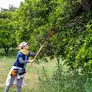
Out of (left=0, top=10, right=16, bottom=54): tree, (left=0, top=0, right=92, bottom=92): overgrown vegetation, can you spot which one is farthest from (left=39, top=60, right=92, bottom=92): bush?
(left=0, top=10, right=16, bottom=54): tree

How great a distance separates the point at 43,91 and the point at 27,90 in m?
1.96

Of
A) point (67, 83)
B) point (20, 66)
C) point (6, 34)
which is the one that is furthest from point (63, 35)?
point (6, 34)

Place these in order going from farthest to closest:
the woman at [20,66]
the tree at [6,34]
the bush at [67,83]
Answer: the tree at [6,34] → the woman at [20,66] → the bush at [67,83]

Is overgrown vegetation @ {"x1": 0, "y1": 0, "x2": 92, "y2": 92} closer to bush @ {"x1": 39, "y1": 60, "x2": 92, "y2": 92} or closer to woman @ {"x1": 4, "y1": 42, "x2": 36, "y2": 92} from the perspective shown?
bush @ {"x1": 39, "y1": 60, "x2": 92, "y2": 92}

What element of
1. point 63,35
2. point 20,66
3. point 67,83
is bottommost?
point 67,83

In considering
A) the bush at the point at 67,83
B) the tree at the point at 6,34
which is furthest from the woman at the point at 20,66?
the tree at the point at 6,34

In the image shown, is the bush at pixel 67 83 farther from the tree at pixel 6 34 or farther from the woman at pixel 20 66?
A: the tree at pixel 6 34

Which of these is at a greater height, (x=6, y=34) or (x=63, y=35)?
(x=6, y=34)

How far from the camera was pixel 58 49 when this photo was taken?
8930 millimetres

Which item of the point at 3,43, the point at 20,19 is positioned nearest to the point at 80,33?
the point at 20,19

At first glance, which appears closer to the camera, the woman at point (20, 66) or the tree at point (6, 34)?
the woman at point (20, 66)

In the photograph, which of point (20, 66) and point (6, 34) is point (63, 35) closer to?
point (20, 66)

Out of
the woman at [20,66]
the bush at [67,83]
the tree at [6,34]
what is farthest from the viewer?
the tree at [6,34]

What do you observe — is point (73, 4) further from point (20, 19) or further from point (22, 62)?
point (20, 19)
